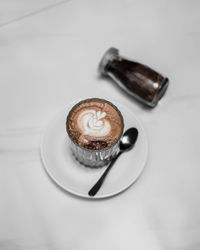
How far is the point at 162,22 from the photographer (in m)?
1.16

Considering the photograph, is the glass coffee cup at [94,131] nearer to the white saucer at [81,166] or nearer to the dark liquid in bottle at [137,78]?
the white saucer at [81,166]

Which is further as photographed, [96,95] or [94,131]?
[96,95]

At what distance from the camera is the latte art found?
0.80m

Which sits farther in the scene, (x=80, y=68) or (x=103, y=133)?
(x=80, y=68)

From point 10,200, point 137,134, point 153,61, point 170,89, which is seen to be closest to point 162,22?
point 153,61

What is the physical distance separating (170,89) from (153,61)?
0.40ft

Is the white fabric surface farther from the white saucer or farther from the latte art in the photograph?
the latte art

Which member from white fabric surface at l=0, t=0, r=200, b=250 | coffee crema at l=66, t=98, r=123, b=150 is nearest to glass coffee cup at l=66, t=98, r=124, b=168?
coffee crema at l=66, t=98, r=123, b=150

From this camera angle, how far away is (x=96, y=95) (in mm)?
988

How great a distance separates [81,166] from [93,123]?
12cm

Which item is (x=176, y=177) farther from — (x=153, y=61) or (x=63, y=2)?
(x=63, y=2)

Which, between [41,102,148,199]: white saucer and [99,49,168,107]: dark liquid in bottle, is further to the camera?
[99,49,168,107]: dark liquid in bottle

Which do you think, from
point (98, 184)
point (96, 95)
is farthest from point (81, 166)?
point (96, 95)

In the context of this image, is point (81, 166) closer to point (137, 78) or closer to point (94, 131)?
point (94, 131)
